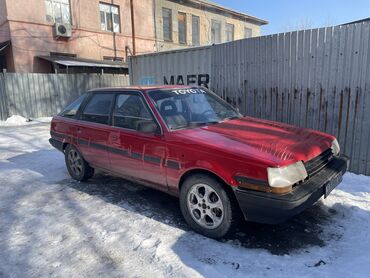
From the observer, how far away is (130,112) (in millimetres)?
4102

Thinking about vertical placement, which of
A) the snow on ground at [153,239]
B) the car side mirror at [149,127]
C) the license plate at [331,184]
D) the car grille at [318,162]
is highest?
the car side mirror at [149,127]

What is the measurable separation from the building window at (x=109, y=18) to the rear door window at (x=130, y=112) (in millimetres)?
16821

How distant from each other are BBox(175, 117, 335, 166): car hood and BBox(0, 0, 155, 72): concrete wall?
1567 centimetres

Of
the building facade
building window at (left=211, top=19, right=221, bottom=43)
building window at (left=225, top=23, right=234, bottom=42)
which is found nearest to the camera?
the building facade

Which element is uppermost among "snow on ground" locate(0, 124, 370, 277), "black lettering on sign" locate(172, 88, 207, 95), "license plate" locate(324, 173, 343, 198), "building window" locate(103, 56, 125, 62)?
"building window" locate(103, 56, 125, 62)

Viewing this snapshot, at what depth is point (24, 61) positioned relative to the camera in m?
16.1

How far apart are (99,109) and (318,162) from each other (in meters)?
3.13

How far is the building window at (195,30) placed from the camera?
2405 centimetres

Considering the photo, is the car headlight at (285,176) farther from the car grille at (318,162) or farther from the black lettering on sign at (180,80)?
the black lettering on sign at (180,80)

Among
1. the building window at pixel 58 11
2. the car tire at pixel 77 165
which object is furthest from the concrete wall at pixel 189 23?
the car tire at pixel 77 165

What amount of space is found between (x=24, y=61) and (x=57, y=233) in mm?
15320

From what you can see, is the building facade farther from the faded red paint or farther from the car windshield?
Answer: the car windshield

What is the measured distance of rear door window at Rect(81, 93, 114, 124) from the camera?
447 cm

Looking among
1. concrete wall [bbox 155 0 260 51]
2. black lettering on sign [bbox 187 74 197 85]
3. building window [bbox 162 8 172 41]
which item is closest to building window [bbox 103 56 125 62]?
concrete wall [bbox 155 0 260 51]
